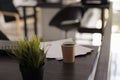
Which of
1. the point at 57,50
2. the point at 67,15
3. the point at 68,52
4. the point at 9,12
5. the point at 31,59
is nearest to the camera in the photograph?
the point at 31,59

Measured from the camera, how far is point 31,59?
1.13 meters

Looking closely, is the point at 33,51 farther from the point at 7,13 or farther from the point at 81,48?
the point at 7,13

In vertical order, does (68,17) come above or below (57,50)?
above

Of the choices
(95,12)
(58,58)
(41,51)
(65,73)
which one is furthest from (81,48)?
(95,12)

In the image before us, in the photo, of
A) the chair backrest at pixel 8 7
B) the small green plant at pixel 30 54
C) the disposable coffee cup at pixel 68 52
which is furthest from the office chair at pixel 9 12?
the small green plant at pixel 30 54

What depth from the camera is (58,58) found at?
1.52m

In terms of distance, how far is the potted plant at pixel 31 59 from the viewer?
3.72 feet

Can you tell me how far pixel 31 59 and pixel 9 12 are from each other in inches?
155

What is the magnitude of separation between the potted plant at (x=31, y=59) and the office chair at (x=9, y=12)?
379 cm

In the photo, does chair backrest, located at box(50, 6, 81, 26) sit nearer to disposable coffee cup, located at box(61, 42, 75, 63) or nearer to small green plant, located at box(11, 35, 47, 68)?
disposable coffee cup, located at box(61, 42, 75, 63)

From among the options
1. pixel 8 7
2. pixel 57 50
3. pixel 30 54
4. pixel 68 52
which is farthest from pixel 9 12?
pixel 30 54

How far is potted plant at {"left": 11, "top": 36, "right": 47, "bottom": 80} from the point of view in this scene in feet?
3.72

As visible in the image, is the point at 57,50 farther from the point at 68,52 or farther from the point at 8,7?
the point at 8,7

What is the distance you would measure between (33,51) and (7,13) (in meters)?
3.90
